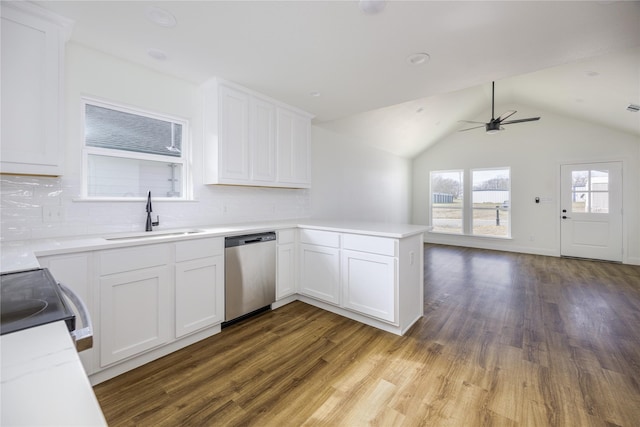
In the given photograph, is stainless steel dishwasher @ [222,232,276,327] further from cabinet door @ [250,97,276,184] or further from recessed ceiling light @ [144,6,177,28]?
recessed ceiling light @ [144,6,177,28]

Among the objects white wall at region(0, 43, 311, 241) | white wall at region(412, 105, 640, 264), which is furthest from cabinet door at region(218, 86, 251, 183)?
white wall at region(412, 105, 640, 264)

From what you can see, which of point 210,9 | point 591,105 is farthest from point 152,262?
point 591,105

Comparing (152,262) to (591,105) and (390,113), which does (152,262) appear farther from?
(591,105)

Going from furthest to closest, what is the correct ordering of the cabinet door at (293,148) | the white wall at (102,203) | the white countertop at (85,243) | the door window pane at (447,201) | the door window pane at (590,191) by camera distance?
the door window pane at (447,201) → the door window pane at (590,191) → the cabinet door at (293,148) → the white wall at (102,203) → the white countertop at (85,243)

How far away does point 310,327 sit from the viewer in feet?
8.48

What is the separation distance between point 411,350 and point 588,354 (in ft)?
4.58

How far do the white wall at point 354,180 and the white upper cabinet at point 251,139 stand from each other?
776mm

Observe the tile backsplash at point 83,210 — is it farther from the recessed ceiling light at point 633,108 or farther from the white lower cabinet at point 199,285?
the recessed ceiling light at point 633,108

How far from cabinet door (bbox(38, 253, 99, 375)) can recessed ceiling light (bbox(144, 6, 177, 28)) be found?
5.40ft

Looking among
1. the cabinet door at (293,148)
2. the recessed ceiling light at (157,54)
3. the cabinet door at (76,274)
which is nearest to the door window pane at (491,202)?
the cabinet door at (293,148)

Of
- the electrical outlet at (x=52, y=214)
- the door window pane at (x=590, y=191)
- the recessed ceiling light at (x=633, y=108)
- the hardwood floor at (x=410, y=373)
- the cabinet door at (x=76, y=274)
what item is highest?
the recessed ceiling light at (x=633, y=108)

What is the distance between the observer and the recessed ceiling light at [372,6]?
65.8 inches

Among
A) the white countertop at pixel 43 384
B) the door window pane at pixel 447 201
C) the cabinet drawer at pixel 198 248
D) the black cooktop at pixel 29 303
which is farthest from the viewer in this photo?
the door window pane at pixel 447 201

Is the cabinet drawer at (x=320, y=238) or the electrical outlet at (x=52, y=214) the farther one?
the cabinet drawer at (x=320, y=238)
